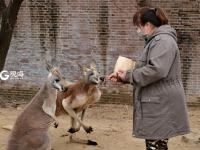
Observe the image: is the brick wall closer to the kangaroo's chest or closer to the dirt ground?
the dirt ground

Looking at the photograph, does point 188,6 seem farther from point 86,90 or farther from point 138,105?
point 138,105

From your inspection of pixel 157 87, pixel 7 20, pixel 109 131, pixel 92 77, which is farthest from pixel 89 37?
pixel 157 87

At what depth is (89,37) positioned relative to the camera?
1097cm

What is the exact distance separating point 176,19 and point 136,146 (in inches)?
151

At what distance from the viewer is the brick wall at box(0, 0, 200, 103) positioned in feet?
34.7

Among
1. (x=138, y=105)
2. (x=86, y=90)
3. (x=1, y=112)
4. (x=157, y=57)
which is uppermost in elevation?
(x=157, y=57)

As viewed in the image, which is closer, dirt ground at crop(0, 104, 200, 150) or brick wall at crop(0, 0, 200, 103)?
dirt ground at crop(0, 104, 200, 150)

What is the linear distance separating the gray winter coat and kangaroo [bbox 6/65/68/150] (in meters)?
1.33

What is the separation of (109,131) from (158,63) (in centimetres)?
459

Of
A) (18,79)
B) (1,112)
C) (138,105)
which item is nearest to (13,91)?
(18,79)

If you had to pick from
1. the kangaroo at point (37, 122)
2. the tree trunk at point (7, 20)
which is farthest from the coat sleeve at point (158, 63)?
the tree trunk at point (7, 20)

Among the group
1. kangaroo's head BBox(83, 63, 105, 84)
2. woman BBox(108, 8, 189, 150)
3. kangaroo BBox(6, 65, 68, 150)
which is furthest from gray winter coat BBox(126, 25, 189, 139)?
kangaroo's head BBox(83, 63, 105, 84)

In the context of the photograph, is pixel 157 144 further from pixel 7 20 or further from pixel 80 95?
pixel 7 20

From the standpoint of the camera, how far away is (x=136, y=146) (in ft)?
25.4
